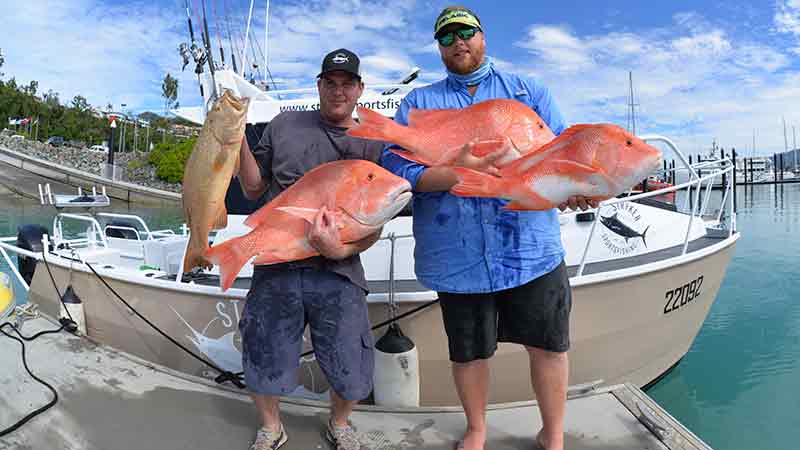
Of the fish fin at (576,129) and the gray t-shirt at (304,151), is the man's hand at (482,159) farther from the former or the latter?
the gray t-shirt at (304,151)

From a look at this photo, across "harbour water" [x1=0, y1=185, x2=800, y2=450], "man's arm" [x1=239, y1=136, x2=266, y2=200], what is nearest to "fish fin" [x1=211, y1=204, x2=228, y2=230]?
"man's arm" [x1=239, y1=136, x2=266, y2=200]

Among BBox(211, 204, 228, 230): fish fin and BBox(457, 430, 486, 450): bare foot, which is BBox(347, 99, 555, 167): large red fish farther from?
BBox(457, 430, 486, 450): bare foot

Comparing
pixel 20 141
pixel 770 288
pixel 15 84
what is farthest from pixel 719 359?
pixel 15 84

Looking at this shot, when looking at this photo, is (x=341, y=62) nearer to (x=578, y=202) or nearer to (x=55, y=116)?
(x=578, y=202)

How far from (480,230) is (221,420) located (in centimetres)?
184

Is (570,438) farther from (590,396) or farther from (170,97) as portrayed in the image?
(170,97)

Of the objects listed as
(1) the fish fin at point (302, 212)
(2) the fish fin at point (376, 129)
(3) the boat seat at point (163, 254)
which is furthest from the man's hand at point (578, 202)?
(3) the boat seat at point (163, 254)

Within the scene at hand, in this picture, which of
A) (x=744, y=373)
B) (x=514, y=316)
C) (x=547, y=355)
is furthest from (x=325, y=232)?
(x=744, y=373)

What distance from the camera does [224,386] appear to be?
10.2 ft

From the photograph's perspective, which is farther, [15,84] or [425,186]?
[15,84]

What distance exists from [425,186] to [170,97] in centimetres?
7889

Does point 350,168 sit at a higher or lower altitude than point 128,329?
higher

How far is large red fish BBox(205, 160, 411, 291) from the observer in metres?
1.83

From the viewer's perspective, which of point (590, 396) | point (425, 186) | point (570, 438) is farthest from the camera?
point (590, 396)
